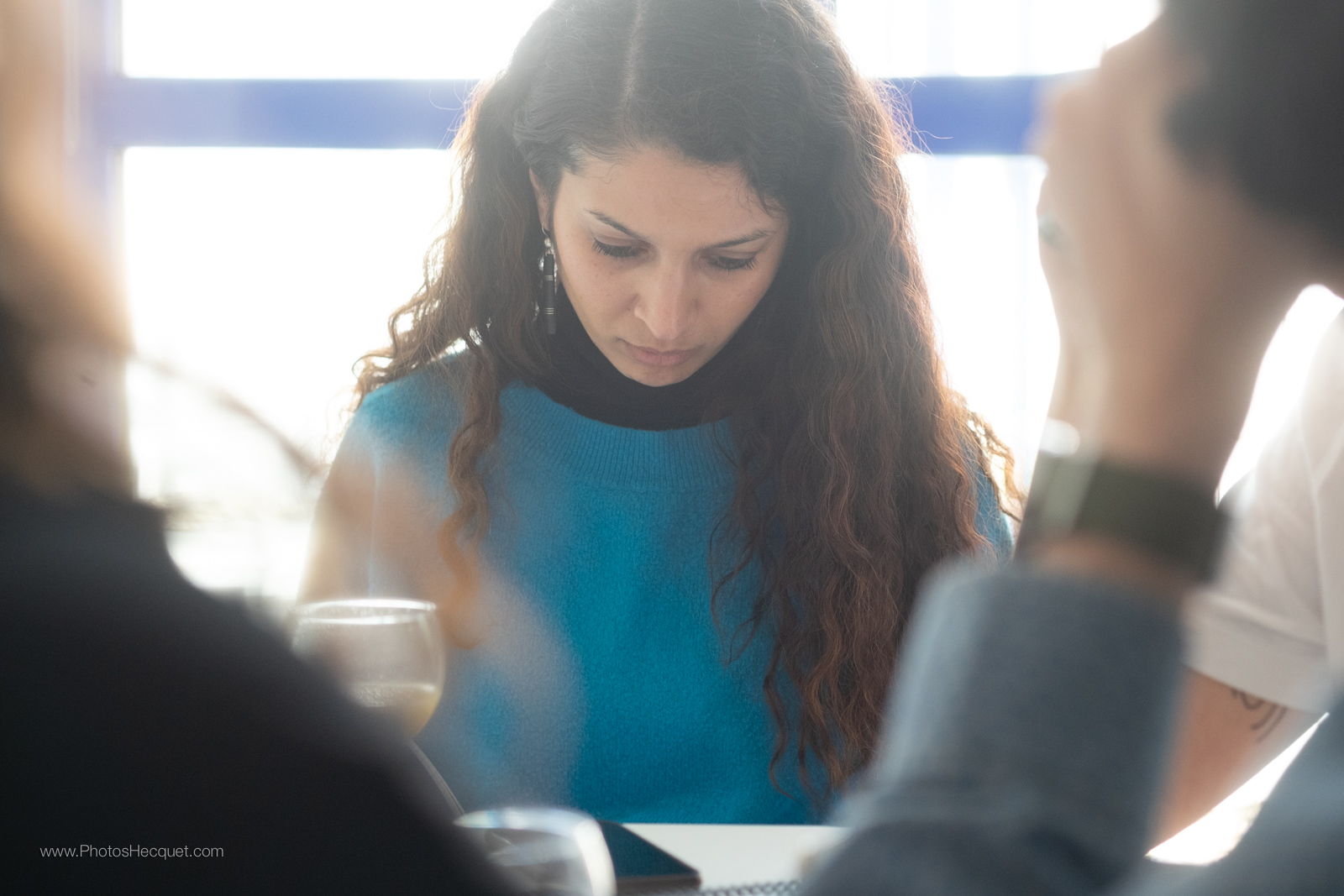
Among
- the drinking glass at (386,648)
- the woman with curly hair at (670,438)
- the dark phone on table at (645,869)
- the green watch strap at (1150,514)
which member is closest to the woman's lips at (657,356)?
the woman with curly hair at (670,438)

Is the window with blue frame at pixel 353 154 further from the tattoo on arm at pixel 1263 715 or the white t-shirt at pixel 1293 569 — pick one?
the tattoo on arm at pixel 1263 715

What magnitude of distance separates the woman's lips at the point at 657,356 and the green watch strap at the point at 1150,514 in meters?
1.12

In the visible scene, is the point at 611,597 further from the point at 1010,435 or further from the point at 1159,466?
the point at 1010,435

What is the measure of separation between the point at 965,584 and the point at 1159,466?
0.09 metres

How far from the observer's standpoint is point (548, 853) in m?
0.54

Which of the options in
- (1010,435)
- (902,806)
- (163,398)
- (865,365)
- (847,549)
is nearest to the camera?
(902,806)

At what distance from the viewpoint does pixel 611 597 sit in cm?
147

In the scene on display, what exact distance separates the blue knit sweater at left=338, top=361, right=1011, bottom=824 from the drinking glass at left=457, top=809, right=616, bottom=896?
33.5 inches

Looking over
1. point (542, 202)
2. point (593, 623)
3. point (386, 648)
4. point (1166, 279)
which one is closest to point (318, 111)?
point (542, 202)

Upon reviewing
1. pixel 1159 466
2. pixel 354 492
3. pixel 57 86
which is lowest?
pixel 354 492

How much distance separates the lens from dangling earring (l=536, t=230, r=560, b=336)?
1.61m

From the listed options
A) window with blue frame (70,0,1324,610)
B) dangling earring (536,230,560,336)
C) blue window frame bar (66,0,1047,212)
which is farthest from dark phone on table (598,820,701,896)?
blue window frame bar (66,0,1047,212)

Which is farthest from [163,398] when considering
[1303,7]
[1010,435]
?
[1010,435]

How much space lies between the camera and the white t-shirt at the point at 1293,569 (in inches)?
39.8
